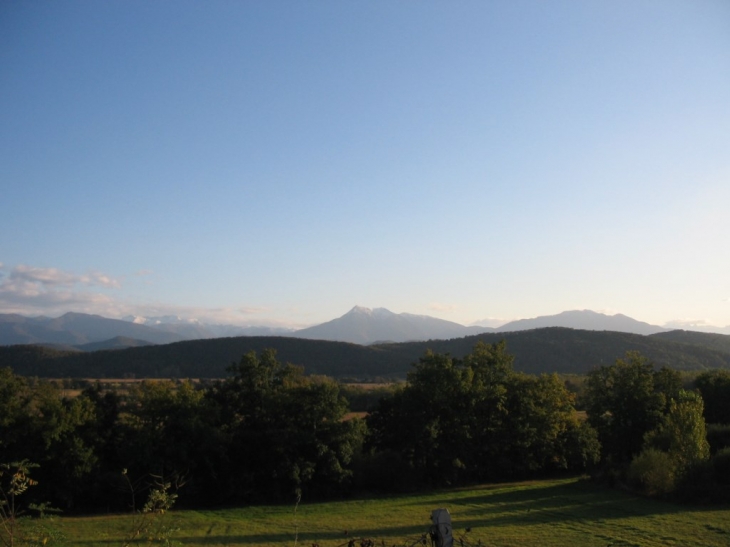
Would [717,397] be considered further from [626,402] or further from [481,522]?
[481,522]

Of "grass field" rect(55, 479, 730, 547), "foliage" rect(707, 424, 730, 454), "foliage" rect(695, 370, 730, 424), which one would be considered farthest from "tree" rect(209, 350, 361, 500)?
"foliage" rect(695, 370, 730, 424)

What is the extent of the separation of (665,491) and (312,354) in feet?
269

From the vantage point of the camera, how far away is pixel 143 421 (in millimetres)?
37219

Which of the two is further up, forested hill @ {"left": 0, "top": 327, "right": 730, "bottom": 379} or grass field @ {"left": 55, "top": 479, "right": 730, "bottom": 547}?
forested hill @ {"left": 0, "top": 327, "right": 730, "bottom": 379}

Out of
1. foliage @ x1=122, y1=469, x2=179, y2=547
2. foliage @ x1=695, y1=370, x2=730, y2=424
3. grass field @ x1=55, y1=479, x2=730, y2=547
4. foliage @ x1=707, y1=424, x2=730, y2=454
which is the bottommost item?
grass field @ x1=55, y1=479, x2=730, y2=547

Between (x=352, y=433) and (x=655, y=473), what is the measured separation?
786 inches

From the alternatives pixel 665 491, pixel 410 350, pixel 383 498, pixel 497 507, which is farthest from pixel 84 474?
pixel 410 350

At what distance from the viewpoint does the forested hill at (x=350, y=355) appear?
9012cm

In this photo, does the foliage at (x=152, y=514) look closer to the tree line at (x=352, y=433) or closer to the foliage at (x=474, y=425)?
the tree line at (x=352, y=433)

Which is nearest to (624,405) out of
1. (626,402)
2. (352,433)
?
(626,402)

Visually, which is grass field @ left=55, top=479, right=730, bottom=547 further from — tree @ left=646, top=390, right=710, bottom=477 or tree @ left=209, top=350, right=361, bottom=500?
tree @ left=646, top=390, right=710, bottom=477

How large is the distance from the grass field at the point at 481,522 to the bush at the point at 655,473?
1.41 m

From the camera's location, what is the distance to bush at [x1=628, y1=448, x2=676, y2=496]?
3241cm

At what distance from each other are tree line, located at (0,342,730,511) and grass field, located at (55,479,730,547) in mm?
2860
